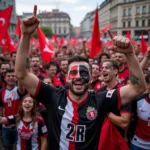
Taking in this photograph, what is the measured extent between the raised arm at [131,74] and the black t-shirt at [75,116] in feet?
0.28

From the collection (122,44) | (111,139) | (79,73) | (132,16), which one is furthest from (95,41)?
(132,16)

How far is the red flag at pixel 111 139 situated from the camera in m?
2.78

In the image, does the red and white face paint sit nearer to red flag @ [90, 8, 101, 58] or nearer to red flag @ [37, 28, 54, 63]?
red flag @ [90, 8, 101, 58]

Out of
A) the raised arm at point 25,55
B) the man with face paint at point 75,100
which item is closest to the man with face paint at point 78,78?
the man with face paint at point 75,100

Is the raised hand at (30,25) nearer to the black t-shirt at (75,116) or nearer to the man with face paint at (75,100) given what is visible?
the man with face paint at (75,100)

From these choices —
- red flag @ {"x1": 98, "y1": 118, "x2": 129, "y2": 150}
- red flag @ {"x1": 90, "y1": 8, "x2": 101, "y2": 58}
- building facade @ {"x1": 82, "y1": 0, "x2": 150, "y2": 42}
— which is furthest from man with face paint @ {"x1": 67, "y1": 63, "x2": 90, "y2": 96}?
building facade @ {"x1": 82, "y1": 0, "x2": 150, "y2": 42}

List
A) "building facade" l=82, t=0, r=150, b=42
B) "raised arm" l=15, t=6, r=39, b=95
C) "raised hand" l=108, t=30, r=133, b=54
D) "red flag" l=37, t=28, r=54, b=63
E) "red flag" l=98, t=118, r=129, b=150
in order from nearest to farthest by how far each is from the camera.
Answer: "raised hand" l=108, t=30, r=133, b=54, "raised arm" l=15, t=6, r=39, b=95, "red flag" l=98, t=118, r=129, b=150, "red flag" l=37, t=28, r=54, b=63, "building facade" l=82, t=0, r=150, b=42

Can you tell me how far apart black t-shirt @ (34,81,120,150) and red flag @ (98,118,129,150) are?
68 cm

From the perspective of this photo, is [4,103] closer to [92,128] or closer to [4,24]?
[92,128]

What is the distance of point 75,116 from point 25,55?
2.46 feet

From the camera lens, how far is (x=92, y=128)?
2.08 metres

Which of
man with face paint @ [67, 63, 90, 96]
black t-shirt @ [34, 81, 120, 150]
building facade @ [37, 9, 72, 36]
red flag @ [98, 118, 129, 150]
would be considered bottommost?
red flag @ [98, 118, 129, 150]

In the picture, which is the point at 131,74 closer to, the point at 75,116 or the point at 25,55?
the point at 75,116

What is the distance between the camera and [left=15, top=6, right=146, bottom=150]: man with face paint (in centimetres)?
203
